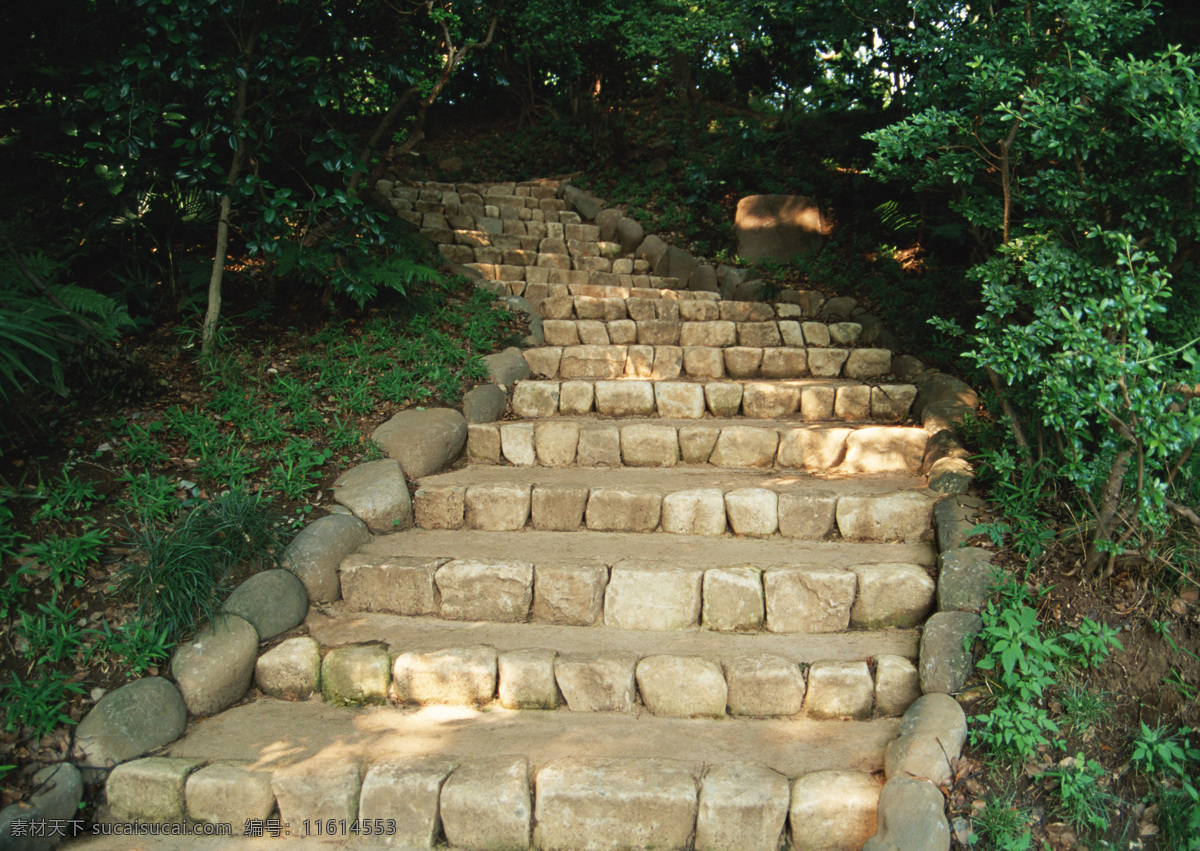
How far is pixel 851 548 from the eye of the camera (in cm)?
313

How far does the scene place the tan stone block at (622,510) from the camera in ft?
10.9

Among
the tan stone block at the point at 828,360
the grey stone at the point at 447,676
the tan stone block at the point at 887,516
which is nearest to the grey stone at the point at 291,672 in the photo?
the grey stone at the point at 447,676

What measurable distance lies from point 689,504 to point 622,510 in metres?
0.34

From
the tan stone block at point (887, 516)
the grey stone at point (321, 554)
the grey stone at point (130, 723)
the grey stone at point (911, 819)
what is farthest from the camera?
the tan stone block at point (887, 516)

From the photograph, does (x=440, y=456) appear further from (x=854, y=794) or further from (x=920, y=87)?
(x=920, y=87)

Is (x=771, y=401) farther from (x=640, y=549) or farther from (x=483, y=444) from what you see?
(x=483, y=444)

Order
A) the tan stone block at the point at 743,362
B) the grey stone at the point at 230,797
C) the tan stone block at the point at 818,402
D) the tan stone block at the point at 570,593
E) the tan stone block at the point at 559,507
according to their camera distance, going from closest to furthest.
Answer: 1. the grey stone at the point at 230,797
2. the tan stone block at the point at 570,593
3. the tan stone block at the point at 559,507
4. the tan stone block at the point at 818,402
5. the tan stone block at the point at 743,362

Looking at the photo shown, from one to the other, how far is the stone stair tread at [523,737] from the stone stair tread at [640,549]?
2.24ft

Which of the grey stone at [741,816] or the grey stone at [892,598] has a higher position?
the grey stone at [892,598]

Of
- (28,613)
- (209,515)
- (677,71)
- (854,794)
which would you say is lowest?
(854,794)

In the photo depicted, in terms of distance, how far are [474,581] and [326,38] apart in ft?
11.8

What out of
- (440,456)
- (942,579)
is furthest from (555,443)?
(942,579)

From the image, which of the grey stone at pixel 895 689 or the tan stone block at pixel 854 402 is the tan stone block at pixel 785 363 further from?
the grey stone at pixel 895 689

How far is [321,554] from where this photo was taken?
3.03 m
